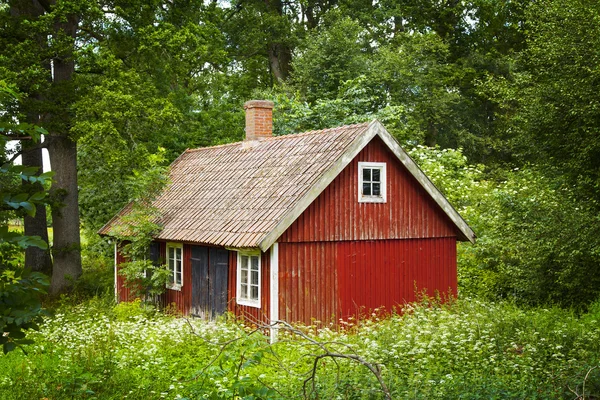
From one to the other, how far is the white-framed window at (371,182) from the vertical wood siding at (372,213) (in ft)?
0.36

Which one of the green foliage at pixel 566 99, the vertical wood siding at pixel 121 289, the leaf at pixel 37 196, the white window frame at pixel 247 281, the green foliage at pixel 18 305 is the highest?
the green foliage at pixel 566 99

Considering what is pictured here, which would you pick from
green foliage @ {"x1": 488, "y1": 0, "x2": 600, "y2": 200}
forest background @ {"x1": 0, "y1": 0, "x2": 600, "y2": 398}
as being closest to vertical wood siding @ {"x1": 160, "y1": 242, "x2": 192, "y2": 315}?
forest background @ {"x1": 0, "y1": 0, "x2": 600, "y2": 398}

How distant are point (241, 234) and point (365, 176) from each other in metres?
3.57

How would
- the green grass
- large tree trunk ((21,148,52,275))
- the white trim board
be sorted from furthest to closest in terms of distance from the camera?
large tree trunk ((21,148,52,275)) < the white trim board < the green grass

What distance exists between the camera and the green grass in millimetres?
8867

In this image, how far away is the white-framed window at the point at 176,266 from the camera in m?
19.4

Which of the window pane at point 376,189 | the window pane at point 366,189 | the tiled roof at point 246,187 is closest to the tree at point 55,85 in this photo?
the tiled roof at point 246,187

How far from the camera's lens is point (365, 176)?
17.5 metres

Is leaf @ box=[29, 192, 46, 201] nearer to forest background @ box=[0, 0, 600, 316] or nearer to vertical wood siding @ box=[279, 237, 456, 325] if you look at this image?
forest background @ box=[0, 0, 600, 316]

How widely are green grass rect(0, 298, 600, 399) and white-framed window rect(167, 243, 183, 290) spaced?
11.3 feet

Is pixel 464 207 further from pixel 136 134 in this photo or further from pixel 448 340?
pixel 448 340

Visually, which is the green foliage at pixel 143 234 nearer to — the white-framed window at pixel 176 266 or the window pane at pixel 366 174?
the white-framed window at pixel 176 266

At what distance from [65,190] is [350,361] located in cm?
1364

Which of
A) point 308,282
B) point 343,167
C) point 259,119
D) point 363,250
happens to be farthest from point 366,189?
point 259,119
